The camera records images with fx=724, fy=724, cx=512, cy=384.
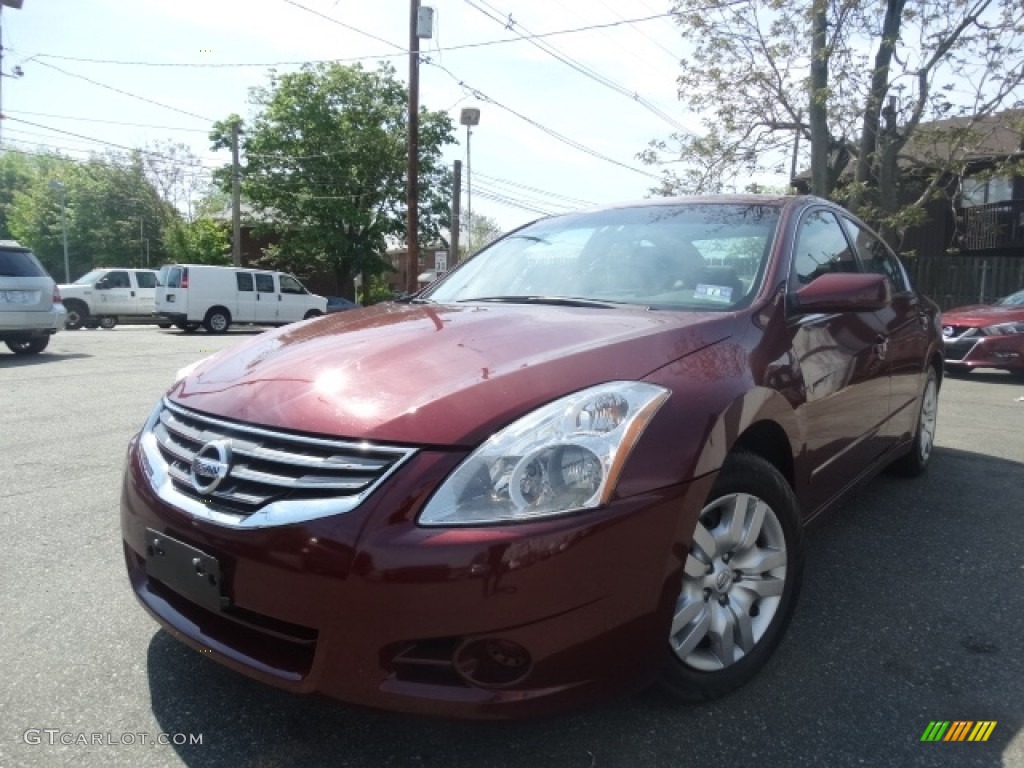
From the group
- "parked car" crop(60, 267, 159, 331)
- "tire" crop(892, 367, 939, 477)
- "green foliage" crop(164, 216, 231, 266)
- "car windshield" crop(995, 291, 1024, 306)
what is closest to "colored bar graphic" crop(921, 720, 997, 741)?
"tire" crop(892, 367, 939, 477)

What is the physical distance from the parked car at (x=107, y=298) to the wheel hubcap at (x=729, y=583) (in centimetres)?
2054

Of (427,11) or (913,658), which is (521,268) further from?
(427,11)

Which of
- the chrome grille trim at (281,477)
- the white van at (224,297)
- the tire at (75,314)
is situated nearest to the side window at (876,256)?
the chrome grille trim at (281,477)

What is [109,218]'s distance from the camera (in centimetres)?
4462

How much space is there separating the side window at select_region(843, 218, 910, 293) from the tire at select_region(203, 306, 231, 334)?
1760 centimetres

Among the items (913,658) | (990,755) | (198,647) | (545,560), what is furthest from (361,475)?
(913,658)

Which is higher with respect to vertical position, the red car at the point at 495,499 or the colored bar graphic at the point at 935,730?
the red car at the point at 495,499

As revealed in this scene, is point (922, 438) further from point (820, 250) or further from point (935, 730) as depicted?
point (935, 730)

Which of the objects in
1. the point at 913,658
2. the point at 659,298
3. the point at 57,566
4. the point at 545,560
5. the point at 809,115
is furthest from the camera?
the point at 809,115

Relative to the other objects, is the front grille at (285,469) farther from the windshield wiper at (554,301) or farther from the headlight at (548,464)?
the windshield wiper at (554,301)

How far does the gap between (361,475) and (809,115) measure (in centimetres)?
1671

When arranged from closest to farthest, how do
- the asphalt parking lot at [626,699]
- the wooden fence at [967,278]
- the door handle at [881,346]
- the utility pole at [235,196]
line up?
the asphalt parking lot at [626,699] < the door handle at [881,346] < the wooden fence at [967,278] < the utility pole at [235,196]

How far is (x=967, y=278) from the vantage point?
62.9 ft

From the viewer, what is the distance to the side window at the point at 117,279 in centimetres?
2059
